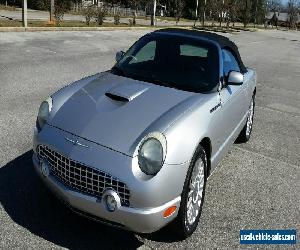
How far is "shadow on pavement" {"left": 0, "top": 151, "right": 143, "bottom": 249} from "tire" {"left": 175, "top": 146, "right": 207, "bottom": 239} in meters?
0.44

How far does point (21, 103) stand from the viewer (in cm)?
758

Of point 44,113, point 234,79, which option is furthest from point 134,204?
point 234,79

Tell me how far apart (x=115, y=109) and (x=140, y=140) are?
56cm

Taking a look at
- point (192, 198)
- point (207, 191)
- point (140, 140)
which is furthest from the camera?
point (207, 191)

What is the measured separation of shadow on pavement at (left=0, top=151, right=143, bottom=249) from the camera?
357 cm

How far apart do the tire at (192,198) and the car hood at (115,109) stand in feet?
1.78

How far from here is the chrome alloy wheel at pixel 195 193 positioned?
145 inches

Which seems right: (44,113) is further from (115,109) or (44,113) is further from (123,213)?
(123,213)

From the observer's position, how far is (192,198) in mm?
3775

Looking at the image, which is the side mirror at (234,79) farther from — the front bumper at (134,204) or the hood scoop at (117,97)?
the front bumper at (134,204)

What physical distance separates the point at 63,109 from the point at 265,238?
7.74 ft

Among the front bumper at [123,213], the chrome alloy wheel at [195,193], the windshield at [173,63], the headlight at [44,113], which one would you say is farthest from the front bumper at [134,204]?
the windshield at [173,63]

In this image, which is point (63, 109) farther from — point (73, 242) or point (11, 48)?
point (11, 48)

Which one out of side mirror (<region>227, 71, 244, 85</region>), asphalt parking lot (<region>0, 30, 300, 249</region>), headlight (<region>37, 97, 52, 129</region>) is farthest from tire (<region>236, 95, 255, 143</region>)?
headlight (<region>37, 97, 52, 129</region>)
